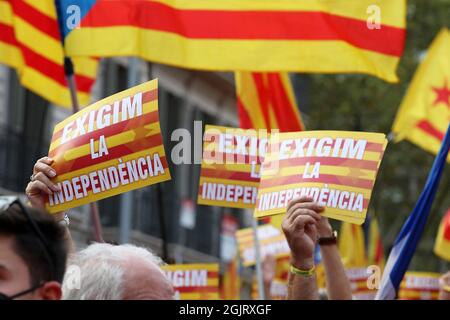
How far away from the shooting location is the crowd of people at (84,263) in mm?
4008

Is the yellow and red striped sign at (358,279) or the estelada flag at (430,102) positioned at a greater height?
the estelada flag at (430,102)

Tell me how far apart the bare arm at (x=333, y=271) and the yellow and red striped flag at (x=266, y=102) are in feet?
19.4

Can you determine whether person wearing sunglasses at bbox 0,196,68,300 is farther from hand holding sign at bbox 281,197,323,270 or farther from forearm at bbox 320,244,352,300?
forearm at bbox 320,244,352,300

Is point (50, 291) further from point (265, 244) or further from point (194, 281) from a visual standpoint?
point (265, 244)

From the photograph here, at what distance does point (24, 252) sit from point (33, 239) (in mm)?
39

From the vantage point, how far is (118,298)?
4.41 meters

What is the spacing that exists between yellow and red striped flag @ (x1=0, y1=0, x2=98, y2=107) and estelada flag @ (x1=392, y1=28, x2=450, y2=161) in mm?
3514

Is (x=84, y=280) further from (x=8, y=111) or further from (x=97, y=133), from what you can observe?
(x=8, y=111)

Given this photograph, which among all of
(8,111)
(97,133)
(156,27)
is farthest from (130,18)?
(8,111)

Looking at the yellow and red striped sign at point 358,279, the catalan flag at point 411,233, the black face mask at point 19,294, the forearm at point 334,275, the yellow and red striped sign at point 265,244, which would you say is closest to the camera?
the black face mask at point 19,294

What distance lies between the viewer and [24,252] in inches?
158

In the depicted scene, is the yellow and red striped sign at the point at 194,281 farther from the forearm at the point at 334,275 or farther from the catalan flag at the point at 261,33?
the forearm at the point at 334,275

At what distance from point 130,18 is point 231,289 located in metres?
5.95

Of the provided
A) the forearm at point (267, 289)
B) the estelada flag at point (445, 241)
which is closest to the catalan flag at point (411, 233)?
the forearm at point (267, 289)
